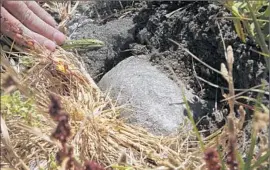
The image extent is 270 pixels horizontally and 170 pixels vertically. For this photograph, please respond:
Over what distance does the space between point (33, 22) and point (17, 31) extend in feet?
0.61

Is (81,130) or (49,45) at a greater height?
(49,45)

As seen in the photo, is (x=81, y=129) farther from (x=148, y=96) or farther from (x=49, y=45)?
(x=49, y=45)

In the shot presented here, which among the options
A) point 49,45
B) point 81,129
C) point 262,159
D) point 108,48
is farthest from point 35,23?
point 262,159

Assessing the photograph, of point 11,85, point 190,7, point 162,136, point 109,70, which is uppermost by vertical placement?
point 11,85

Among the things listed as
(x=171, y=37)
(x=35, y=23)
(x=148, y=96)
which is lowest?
(x=148, y=96)

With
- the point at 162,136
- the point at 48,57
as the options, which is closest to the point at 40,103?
the point at 48,57

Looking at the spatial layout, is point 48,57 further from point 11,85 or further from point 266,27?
point 11,85

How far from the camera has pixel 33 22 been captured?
2.03 m

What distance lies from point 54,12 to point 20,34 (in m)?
0.43

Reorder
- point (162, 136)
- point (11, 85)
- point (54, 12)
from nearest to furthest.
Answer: point (11, 85) → point (162, 136) → point (54, 12)

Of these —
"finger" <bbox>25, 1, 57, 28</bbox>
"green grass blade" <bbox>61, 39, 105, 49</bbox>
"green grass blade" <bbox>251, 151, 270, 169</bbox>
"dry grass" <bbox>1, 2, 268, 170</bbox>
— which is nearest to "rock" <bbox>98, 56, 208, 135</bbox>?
"dry grass" <bbox>1, 2, 268, 170</bbox>

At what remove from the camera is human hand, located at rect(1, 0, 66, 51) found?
194cm

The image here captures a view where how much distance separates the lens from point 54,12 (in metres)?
2.27

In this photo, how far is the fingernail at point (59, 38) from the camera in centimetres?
202
